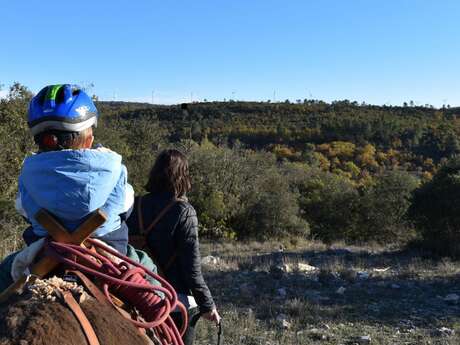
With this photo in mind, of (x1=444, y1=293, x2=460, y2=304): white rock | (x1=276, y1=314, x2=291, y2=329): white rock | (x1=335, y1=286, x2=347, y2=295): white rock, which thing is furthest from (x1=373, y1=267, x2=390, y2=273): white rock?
(x1=276, y1=314, x2=291, y2=329): white rock

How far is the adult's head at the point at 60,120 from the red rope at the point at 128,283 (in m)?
0.36

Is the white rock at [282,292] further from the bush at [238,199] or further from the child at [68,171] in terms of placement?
the bush at [238,199]

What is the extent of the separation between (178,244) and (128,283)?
123 cm

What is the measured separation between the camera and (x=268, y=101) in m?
80.9

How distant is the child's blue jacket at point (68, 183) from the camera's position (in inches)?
68.5

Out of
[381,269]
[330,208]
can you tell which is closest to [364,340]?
[381,269]

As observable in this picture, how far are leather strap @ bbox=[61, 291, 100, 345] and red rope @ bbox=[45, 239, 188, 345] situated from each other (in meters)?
0.14

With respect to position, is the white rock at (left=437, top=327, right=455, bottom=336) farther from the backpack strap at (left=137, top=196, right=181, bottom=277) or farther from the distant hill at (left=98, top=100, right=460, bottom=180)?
the distant hill at (left=98, top=100, right=460, bottom=180)

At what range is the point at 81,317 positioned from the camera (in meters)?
1.46

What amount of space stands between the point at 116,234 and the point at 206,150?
26.9m

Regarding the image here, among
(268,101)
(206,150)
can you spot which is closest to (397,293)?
(206,150)

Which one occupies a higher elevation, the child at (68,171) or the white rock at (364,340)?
the child at (68,171)

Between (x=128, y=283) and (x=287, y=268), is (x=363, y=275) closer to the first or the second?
(x=287, y=268)

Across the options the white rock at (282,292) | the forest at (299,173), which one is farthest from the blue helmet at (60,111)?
the forest at (299,173)
